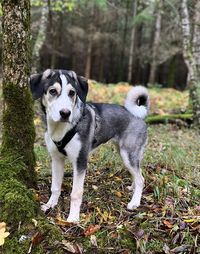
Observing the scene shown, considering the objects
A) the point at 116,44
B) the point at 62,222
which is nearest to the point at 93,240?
the point at 62,222

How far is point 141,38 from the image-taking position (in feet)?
105

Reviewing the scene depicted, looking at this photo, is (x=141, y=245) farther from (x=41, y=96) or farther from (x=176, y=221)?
(x=41, y=96)

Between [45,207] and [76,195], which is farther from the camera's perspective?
[45,207]

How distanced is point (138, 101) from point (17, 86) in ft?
6.30

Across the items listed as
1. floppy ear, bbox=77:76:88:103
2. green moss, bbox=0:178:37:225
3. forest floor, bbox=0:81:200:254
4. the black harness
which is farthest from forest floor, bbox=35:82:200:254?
floppy ear, bbox=77:76:88:103

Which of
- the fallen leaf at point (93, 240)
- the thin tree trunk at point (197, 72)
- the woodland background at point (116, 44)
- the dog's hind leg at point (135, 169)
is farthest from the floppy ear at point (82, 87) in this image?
the woodland background at point (116, 44)

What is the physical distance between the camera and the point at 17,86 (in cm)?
458

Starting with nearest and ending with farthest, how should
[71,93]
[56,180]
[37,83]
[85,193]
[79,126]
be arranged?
[71,93] → [37,83] → [79,126] → [56,180] → [85,193]

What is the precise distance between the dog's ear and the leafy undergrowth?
4.63 feet

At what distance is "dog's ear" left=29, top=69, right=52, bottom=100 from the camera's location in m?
4.26

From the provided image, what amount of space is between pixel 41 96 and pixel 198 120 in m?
7.10

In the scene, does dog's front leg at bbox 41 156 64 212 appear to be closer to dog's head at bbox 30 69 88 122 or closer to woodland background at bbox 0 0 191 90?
dog's head at bbox 30 69 88 122

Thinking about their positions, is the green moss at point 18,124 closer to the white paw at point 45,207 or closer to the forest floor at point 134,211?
the white paw at point 45,207

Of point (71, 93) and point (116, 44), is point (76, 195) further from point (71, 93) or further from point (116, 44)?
point (116, 44)
